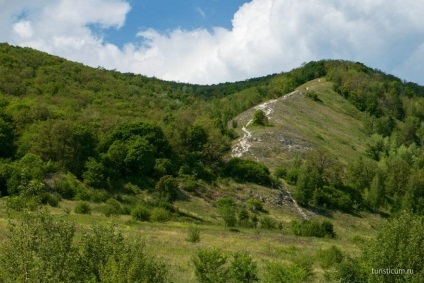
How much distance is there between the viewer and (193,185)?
64438 millimetres

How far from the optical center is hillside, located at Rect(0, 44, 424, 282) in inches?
562

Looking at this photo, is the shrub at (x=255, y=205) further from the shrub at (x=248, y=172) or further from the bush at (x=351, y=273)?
the bush at (x=351, y=273)

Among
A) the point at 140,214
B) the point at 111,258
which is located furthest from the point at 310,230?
the point at 111,258

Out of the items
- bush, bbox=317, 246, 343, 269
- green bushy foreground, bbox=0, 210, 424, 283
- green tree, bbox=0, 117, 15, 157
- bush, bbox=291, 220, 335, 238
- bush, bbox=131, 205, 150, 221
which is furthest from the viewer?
green tree, bbox=0, 117, 15, 157

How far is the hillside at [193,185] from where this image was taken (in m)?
14.3

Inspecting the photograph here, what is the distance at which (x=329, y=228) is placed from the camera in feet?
171

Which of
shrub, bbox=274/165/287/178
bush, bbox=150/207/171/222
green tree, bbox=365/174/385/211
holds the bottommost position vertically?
bush, bbox=150/207/171/222

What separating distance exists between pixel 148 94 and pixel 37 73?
4305cm

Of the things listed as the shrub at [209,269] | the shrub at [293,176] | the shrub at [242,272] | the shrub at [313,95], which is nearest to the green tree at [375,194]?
the shrub at [293,176]

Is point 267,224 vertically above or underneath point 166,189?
underneath

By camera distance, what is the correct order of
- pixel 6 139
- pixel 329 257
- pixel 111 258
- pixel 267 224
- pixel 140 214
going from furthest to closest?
pixel 6 139 → pixel 267 224 → pixel 140 214 → pixel 329 257 → pixel 111 258

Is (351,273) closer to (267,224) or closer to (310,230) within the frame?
(310,230)

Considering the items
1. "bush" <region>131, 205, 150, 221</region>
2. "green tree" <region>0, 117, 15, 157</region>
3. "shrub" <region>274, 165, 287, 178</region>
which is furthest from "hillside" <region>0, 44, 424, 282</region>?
"shrub" <region>274, 165, 287, 178</region>

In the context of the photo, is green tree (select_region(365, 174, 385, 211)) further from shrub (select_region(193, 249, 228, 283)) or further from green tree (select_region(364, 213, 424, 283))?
shrub (select_region(193, 249, 228, 283))
